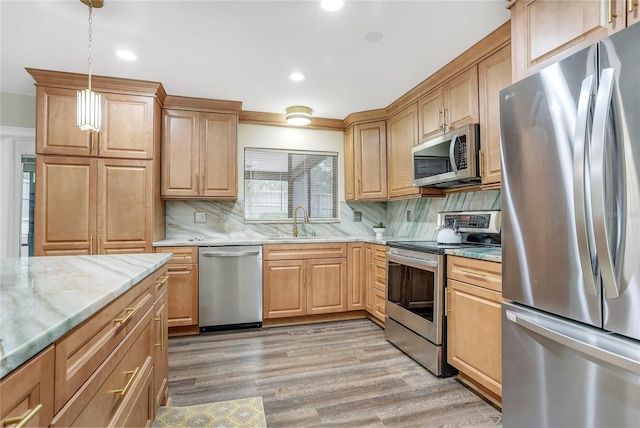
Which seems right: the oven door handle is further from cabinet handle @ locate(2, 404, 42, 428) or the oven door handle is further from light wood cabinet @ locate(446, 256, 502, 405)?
cabinet handle @ locate(2, 404, 42, 428)

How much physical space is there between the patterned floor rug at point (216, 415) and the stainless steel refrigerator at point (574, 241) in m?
1.38

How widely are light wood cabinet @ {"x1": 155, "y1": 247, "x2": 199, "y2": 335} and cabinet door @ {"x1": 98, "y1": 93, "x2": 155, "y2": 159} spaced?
1003 mm

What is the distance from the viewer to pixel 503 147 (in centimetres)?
162

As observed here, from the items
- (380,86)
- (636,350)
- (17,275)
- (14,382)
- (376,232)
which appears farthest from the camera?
(376,232)

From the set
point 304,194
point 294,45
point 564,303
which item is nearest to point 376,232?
point 304,194

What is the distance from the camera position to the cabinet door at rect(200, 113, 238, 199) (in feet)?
11.3

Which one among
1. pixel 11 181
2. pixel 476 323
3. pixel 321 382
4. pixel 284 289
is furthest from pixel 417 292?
pixel 11 181

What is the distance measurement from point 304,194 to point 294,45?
6.80 ft

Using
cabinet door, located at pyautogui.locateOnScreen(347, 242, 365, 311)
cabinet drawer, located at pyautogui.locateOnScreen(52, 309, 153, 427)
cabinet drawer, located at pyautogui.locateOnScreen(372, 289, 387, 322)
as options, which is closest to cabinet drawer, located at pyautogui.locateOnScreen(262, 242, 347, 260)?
cabinet door, located at pyautogui.locateOnScreen(347, 242, 365, 311)

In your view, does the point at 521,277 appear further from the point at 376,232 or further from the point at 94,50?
the point at 94,50

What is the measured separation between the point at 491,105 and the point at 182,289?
3.16 meters

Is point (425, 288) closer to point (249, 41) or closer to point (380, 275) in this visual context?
point (380, 275)

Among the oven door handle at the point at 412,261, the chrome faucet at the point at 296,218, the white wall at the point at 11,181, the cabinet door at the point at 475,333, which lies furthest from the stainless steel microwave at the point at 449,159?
the white wall at the point at 11,181

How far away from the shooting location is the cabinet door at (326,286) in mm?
3471
